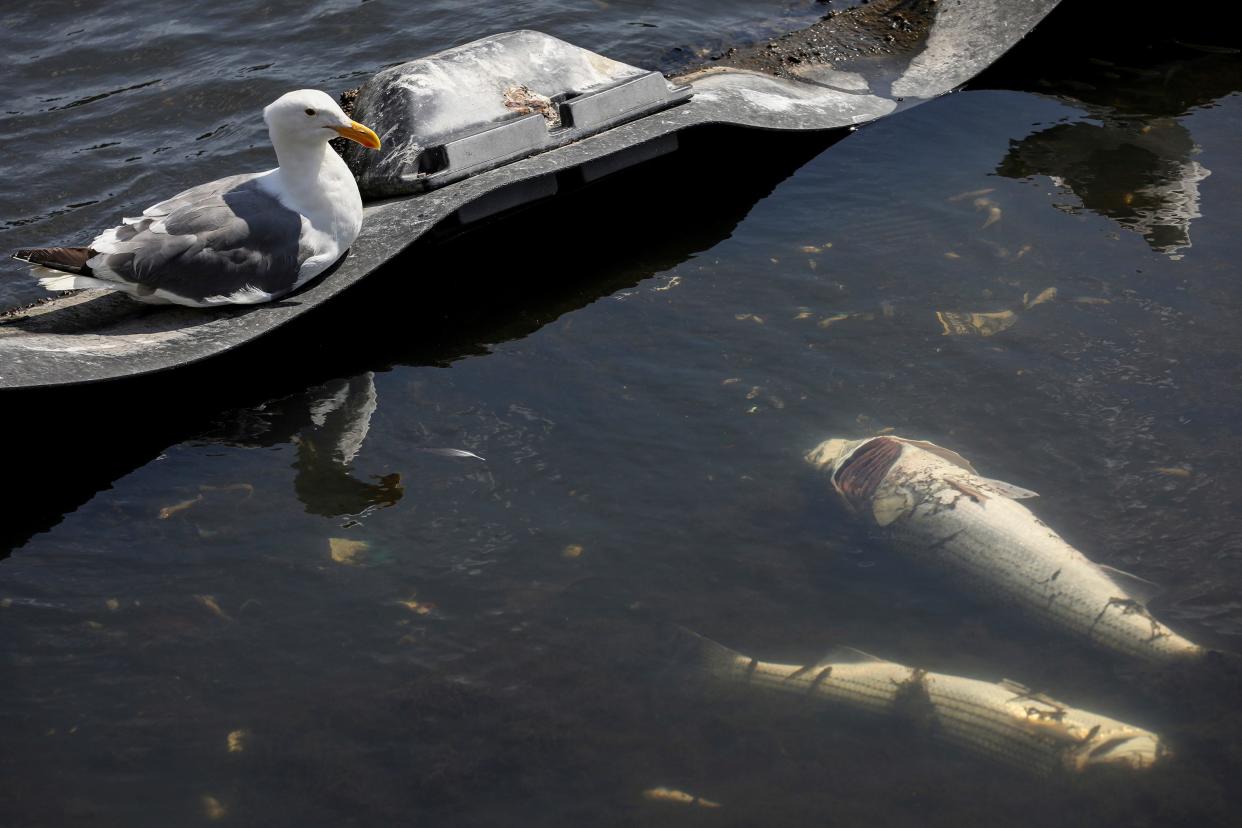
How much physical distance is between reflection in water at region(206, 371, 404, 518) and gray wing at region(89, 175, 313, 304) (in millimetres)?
556

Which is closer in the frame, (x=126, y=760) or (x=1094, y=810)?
(x=1094, y=810)

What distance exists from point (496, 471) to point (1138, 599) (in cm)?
264

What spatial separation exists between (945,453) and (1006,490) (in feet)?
1.02

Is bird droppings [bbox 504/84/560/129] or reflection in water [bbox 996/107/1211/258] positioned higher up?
bird droppings [bbox 504/84/560/129]

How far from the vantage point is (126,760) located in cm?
396

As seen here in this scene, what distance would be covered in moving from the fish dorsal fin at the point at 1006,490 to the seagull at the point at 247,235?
10.5 ft

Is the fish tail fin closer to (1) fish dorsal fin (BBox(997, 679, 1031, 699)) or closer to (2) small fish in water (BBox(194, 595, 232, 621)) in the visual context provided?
(1) fish dorsal fin (BBox(997, 679, 1031, 699))

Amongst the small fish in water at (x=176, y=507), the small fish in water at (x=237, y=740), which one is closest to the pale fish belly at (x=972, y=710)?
the small fish in water at (x=237, y=740)

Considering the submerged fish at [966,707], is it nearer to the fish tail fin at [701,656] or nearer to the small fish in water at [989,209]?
the fish tail fin at [701,656]

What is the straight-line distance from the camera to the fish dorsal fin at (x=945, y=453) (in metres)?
4.96

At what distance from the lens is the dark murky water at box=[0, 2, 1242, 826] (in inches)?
154

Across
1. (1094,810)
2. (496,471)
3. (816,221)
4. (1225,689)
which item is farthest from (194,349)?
(1225,689)

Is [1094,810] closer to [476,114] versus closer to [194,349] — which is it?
[194,349]

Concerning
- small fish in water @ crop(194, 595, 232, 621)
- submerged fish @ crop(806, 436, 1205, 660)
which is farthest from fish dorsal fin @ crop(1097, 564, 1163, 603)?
small fish in water @ crop(194, 595, 232, 621)
